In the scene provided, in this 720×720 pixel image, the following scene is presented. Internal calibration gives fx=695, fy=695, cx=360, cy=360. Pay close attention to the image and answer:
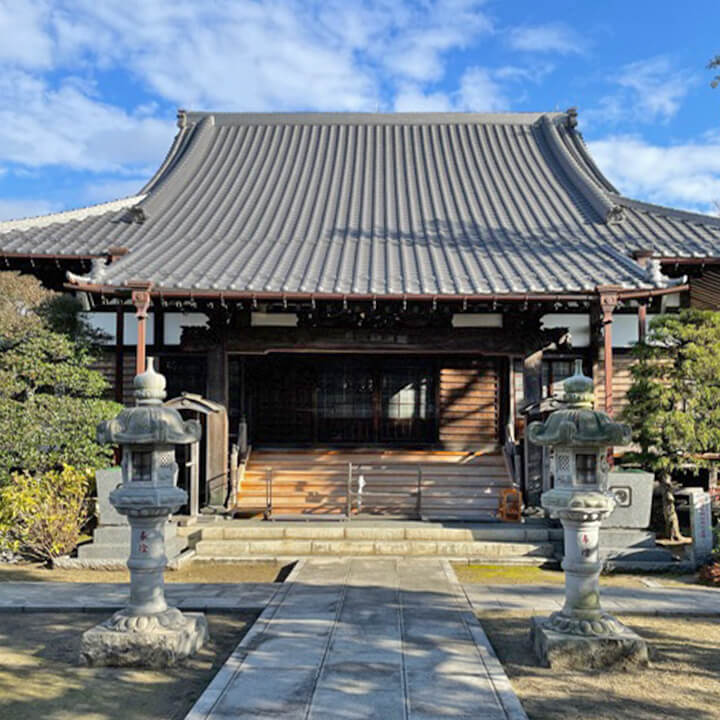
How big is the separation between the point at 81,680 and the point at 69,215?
1152cm

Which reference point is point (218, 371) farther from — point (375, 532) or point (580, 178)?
point (580, 178)

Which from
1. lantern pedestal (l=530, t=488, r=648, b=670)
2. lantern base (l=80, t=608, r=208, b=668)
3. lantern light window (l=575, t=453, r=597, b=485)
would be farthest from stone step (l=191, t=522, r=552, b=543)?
lantern base (l=80, t=608, r=208, b=668)

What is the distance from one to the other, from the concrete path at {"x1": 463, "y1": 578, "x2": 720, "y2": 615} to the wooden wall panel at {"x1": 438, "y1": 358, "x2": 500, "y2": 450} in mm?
6418

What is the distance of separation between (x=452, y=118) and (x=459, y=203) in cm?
500

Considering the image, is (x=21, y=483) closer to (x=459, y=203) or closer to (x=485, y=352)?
(x=485, y=352)

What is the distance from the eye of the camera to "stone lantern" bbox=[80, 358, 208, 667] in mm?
6406

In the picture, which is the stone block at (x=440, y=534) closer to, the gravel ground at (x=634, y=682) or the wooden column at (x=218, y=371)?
the gravel ground at (x=634, y=682)

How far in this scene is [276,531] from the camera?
1148 cm

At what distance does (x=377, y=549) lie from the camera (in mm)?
10992

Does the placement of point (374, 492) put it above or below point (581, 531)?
below

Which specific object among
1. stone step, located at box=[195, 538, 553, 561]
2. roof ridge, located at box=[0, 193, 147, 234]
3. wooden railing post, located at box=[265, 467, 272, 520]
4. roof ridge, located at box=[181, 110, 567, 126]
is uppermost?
roof ridge, located at box=[181, 110, 567, 126]

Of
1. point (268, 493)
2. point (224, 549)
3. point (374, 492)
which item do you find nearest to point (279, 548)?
point (224, 549)

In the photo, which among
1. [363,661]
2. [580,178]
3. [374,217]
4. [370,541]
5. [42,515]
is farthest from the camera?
[580,178]

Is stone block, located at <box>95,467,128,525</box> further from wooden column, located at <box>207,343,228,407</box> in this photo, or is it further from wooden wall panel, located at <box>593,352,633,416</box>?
wooden wall panel, located at <box>593,352,633,416</box>
